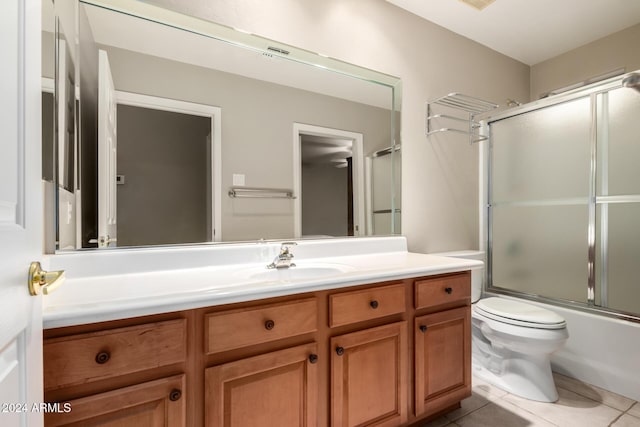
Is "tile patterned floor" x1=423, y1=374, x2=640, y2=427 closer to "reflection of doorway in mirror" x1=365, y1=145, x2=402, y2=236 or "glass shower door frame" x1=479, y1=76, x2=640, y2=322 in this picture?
"glass shower door frame" x1=479, y1=76, x2=640, y2=322

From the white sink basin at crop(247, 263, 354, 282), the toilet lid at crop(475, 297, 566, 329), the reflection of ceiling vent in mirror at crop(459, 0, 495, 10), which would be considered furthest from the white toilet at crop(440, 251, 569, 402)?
the reflection of ceiling vent in mirror at crop(459, 0, 495, 10)

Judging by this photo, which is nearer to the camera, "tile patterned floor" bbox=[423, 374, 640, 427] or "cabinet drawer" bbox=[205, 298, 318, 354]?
"cabinet drawer" bbox=[205, 298, 318, 354]

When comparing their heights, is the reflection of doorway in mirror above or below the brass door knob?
above

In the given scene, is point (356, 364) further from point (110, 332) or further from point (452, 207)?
point (452, 207)

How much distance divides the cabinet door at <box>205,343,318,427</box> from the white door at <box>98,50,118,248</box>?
0.75 meters

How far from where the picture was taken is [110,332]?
762 mm

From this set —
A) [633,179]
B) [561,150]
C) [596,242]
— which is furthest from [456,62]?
[596,242]

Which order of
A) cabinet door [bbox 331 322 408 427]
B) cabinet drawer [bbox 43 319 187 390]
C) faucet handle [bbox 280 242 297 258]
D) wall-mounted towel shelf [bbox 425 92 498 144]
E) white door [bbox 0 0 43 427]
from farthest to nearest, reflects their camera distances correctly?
1. wall-mounted towel shelf [bbox 425 92 498 144]
2. faucet handle [bbox 280 242 297 258]
3. cabinet door [bbox 331 322 408 427]
4. cabinet drawer [bbox 43 319 187 390]
5. white door [bbox 0 0 43 427]

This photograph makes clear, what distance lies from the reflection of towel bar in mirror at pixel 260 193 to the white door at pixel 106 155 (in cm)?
48

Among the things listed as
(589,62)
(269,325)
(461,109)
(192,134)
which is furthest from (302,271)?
(589,62)

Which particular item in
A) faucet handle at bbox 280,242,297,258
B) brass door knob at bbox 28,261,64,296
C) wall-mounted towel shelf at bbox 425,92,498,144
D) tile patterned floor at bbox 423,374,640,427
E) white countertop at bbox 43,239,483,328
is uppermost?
wall-mounted towel shelf at bbox 425,92,498,144

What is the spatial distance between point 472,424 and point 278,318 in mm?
1189

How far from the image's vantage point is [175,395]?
83cm

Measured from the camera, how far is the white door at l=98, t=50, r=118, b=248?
1.20 metres
